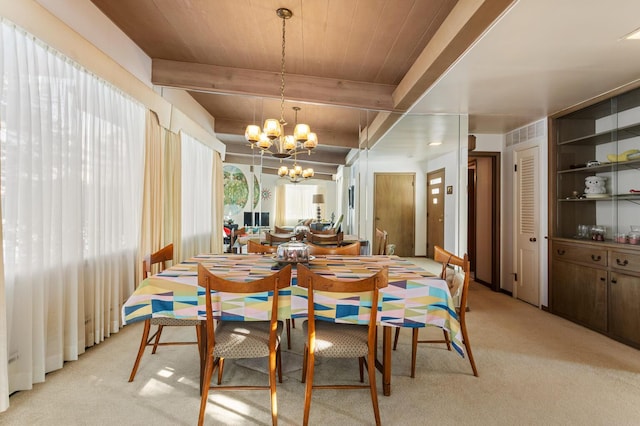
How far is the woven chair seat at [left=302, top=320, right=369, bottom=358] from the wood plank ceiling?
2.09 metres

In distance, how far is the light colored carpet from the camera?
73.2 inches

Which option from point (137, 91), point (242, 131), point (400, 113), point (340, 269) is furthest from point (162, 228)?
point (400, 113)

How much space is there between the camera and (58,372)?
2.31 meters

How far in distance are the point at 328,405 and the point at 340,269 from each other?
82 centimetres

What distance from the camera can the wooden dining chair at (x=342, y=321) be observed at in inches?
65.7

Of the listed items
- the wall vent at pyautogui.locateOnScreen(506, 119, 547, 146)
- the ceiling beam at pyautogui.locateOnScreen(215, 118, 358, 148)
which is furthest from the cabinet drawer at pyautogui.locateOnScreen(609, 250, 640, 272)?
the ceiling beam at pyautogui.locateOnScreen(215, 118, 358, 148)

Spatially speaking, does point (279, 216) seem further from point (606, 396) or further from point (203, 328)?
point (606, 396)

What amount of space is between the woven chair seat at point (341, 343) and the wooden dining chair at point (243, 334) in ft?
0.83

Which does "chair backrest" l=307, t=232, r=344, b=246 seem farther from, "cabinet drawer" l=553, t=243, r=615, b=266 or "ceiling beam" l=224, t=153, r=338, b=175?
"cabinet drawer" l=553, t=243, r=615, b=266

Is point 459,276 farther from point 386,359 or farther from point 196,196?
point 196,196

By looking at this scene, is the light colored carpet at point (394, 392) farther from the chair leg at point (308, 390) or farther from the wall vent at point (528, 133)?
the wall vent at point (528, 133)

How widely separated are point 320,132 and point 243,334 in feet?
12.7

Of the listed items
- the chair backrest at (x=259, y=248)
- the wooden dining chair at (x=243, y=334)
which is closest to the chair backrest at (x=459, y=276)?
the wooden dining chair at (x=243, y=334)

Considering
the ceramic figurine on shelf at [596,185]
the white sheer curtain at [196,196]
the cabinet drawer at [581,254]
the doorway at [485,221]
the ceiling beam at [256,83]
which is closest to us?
the cabinet drawer at [581,254]
